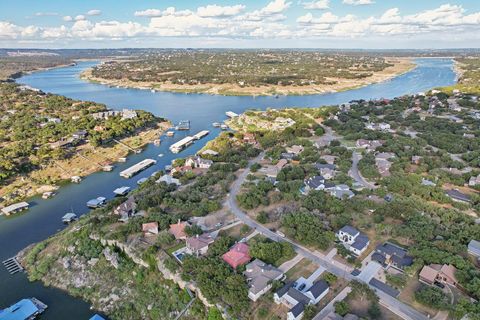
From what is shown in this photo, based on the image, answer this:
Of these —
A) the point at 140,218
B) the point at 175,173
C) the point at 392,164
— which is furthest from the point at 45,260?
the point at 392,164

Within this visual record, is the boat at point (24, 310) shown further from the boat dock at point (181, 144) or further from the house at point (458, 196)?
the house at point (458, 196)

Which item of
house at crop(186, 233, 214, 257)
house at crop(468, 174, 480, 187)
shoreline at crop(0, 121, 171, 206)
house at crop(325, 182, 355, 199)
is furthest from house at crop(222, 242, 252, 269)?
house at crop(468, 174, 480, 187)

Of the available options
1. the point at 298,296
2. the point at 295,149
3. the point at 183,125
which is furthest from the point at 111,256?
the point at 183,125

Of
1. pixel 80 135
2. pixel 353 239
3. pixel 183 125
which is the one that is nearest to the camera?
pixel 353 239

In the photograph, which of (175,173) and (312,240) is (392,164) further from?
(175,173)

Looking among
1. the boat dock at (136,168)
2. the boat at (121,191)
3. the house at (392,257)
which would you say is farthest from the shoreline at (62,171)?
the house at (392,257)

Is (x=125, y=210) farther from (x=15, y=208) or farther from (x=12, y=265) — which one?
(x=15, y=208)
